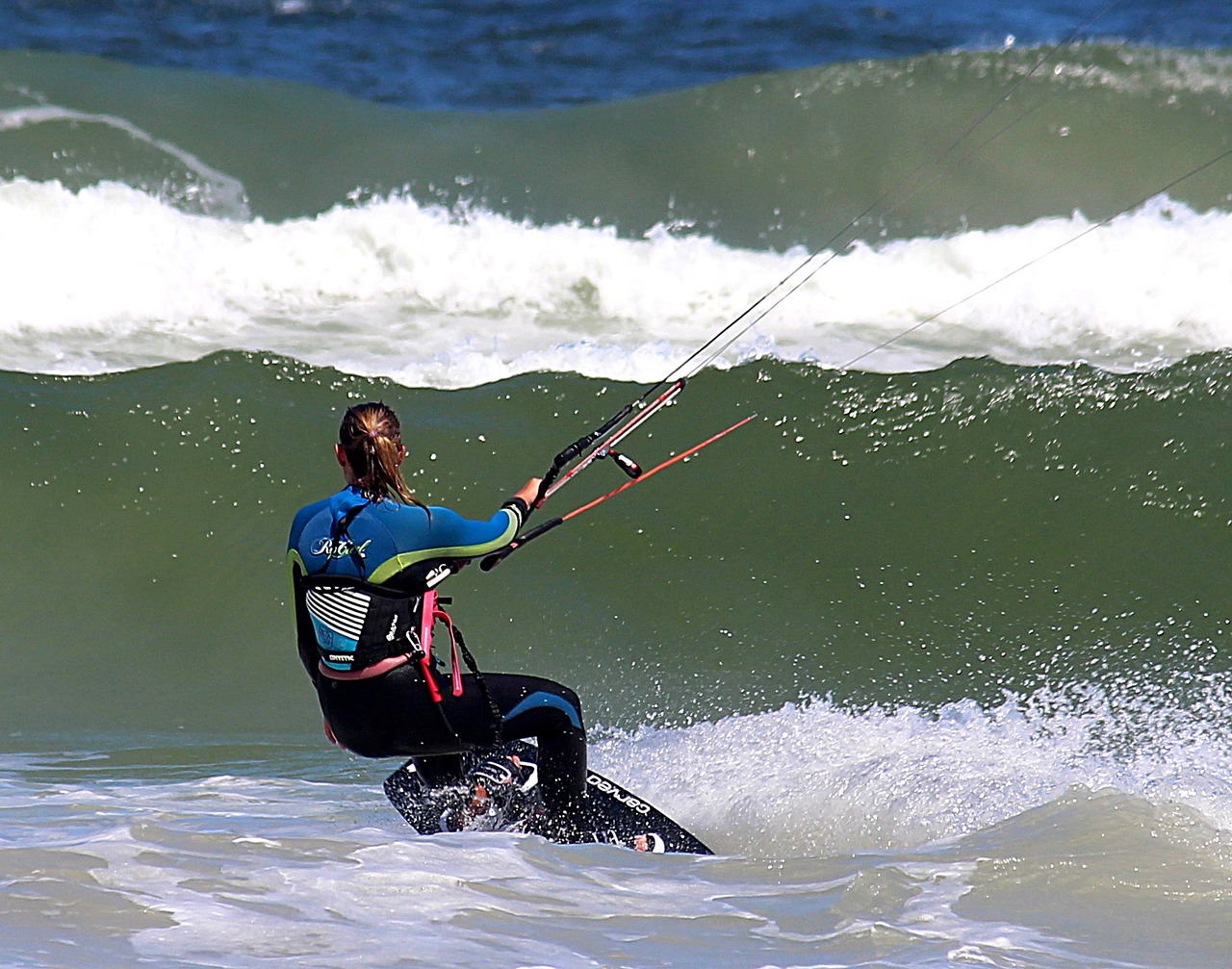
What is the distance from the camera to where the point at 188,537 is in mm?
6980

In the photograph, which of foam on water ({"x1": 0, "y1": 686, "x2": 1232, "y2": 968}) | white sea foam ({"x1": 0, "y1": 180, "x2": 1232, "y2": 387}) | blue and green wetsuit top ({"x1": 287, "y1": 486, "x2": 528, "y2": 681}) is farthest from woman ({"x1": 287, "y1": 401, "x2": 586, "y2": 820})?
white sea foam ({"x1": 0, "y1": 180, "x2": 1232, "y2": 387})

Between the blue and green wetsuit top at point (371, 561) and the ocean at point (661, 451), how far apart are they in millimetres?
570

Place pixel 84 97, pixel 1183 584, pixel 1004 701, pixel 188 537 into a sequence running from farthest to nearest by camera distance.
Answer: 1. pixel 84 97
2. pixel 188 537
3. pixel 1183 584
4. pixel 1004 701

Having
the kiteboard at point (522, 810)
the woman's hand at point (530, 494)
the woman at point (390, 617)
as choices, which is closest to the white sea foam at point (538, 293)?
the woman's hand at point (530, 494)

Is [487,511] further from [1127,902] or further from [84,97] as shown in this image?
[84,97]

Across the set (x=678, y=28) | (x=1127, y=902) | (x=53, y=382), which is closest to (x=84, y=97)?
(x=53, y=382)

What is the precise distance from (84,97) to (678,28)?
5.04m

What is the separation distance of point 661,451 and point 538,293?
2.60 m

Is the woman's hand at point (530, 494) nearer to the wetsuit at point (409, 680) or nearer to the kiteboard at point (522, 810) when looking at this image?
the wetsuit at point (409, 680)

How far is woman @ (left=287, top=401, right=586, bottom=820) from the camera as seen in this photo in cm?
357

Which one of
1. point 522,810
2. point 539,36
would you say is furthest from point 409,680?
point 539,36

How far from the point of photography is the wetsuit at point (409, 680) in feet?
11.7

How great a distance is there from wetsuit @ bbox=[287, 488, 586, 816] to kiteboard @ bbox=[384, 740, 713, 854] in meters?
0.08

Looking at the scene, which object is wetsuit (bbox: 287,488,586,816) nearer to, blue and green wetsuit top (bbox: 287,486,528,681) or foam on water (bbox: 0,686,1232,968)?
blue and green wetsuit top (bbox: 287,486,528,681)
